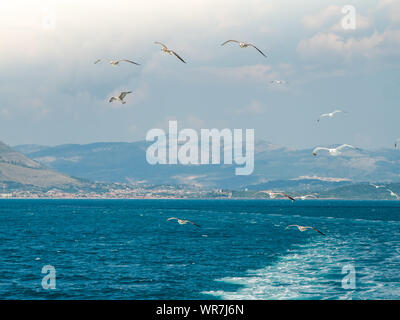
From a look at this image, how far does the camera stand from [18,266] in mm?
91000

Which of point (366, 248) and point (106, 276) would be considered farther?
point (366, 248)

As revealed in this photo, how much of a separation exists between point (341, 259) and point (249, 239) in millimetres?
49986

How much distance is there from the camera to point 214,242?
438ft

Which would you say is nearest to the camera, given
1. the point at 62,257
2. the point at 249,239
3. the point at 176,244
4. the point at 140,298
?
the point at 140,298
